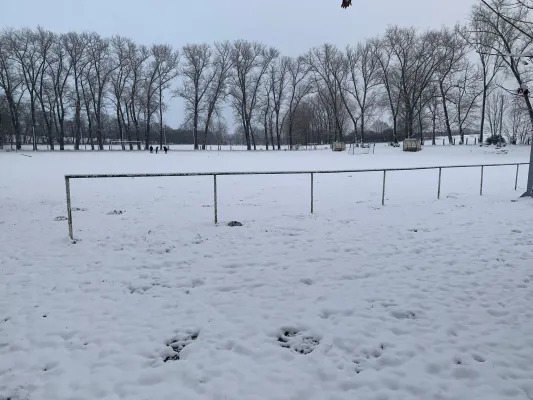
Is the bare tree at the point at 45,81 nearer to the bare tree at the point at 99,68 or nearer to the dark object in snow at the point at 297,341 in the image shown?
the bare tree at the point at 99,68

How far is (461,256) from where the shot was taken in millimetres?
6188

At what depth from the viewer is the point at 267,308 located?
4.39 m

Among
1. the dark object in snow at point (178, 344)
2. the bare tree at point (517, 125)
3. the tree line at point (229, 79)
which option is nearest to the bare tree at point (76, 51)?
the tree line at point (229, 79)

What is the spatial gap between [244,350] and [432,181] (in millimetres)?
16584

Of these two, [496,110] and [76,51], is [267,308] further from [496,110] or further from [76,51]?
[496,110]

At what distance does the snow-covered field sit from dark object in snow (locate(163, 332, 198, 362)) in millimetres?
18

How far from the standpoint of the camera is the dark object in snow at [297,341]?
3564mm

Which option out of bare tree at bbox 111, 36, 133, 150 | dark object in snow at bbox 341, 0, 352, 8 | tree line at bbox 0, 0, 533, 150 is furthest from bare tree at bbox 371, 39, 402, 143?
dark object in snow at bbox 341, 0, 352, 8

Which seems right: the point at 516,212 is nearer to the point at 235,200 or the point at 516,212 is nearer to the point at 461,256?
the point at 461,256

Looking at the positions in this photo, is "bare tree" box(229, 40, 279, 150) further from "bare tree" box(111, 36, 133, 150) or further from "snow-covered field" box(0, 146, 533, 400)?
"snow-covered field" box(0, 146, 533, 400)

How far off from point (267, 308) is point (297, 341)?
0.77 meters

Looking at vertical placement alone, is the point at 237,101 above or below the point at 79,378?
above

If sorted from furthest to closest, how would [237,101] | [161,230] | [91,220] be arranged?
[237,101]
[91,220]
[161,230]

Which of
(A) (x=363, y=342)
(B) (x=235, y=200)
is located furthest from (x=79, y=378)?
(B) (x=235, y=200)
